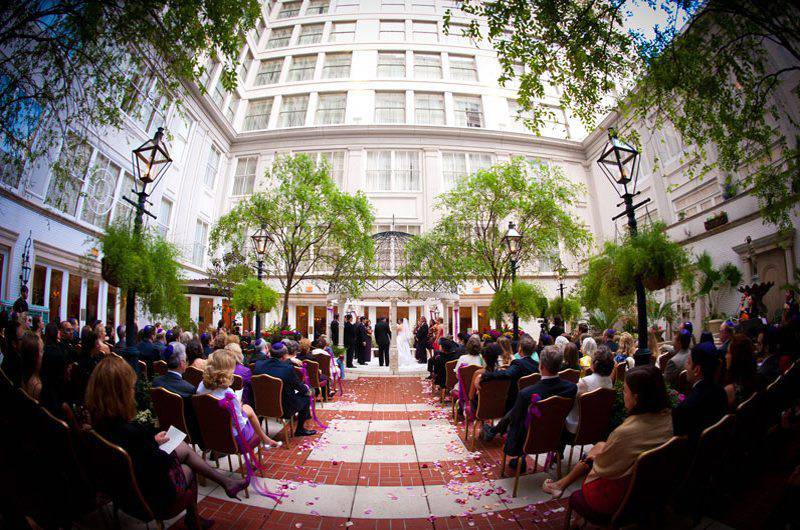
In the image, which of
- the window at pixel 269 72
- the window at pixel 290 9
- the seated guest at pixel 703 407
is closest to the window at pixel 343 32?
the window at pixel 290 9

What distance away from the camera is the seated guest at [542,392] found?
4043 mm

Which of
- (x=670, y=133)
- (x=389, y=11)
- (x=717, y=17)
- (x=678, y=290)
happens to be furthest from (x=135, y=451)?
(x=389, y=11)

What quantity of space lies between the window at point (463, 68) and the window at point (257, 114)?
15234 millimetres

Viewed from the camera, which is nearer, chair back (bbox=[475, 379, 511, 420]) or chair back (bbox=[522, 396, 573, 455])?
chair back (bbox=[522, 396, 573, 455])

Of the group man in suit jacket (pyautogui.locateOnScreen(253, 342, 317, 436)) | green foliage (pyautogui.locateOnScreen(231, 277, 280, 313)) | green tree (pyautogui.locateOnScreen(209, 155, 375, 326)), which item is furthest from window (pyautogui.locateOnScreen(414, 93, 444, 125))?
man in suit jacket (pyautogui.locateOnScreen(253, 342, 317, 436))

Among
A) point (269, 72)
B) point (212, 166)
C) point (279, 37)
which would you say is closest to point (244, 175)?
point (212, 166)

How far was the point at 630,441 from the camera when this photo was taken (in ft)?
8.53

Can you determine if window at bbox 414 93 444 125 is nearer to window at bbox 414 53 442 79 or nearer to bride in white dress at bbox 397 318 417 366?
window at bbox 414 53 442 79

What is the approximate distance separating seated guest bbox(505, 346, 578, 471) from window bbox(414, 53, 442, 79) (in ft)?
100.0

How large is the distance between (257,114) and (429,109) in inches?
542

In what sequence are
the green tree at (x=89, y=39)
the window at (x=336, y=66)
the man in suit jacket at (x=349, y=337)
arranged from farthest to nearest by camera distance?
1. the window at (x=336, y=66)
2. the man in suit jacket at (x=349, y=337)
3. the green tree at (x=89, y=39)

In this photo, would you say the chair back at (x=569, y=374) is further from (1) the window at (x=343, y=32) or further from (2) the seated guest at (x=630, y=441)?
(1) the window at (x=343, y=32)

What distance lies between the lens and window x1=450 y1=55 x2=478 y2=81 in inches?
1186

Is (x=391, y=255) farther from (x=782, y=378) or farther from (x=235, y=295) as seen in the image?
(x=782, y=378)
